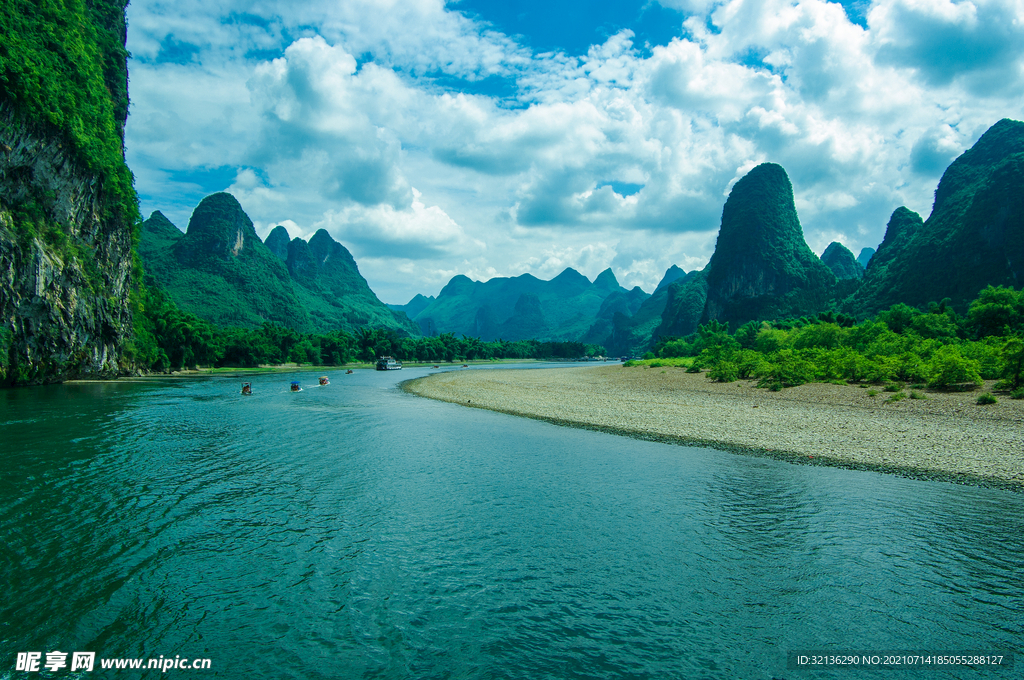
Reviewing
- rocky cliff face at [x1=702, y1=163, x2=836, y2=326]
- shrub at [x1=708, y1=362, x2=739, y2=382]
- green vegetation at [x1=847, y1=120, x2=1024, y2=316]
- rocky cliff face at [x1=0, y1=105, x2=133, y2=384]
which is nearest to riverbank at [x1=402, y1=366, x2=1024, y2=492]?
shrub at [x1=708, y1=362, x2=739, y2=382]

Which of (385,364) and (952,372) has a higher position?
(952,372)

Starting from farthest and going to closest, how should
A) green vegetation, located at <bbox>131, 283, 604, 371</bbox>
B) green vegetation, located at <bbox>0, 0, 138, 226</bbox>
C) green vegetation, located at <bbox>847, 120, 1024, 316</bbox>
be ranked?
green vegetation, located at <bbox>847, 120, 1024, 316</bbox> → green vegetation, located at <bbox>131, 283, 604, 371</bbox> → green vegetation, located at <bbox>0, 0, 138, 226</bbox>

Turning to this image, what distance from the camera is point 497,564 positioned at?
424 inches

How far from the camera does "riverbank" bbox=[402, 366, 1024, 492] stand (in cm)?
1784

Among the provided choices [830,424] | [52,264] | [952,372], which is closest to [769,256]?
[952,372]

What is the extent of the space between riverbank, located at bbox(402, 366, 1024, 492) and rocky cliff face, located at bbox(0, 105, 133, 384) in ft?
159

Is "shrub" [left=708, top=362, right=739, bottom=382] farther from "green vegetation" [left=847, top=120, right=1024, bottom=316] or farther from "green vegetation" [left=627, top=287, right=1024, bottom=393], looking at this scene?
"green vegetation" [left=847, top=120, right=1024, bottom=316]

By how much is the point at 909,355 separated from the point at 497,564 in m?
39.0

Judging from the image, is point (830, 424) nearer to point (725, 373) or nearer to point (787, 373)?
point (787, 373)

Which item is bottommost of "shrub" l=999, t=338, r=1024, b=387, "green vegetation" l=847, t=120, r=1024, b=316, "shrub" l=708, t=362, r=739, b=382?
"shrub" l=708, t=362, r=739, b=382

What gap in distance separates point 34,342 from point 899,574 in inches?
2885

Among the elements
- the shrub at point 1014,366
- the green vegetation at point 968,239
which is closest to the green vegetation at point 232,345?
the shrub at point 1014,366

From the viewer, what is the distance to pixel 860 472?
57.8ft

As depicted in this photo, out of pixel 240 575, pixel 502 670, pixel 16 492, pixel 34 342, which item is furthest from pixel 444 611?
pixel 34 342
